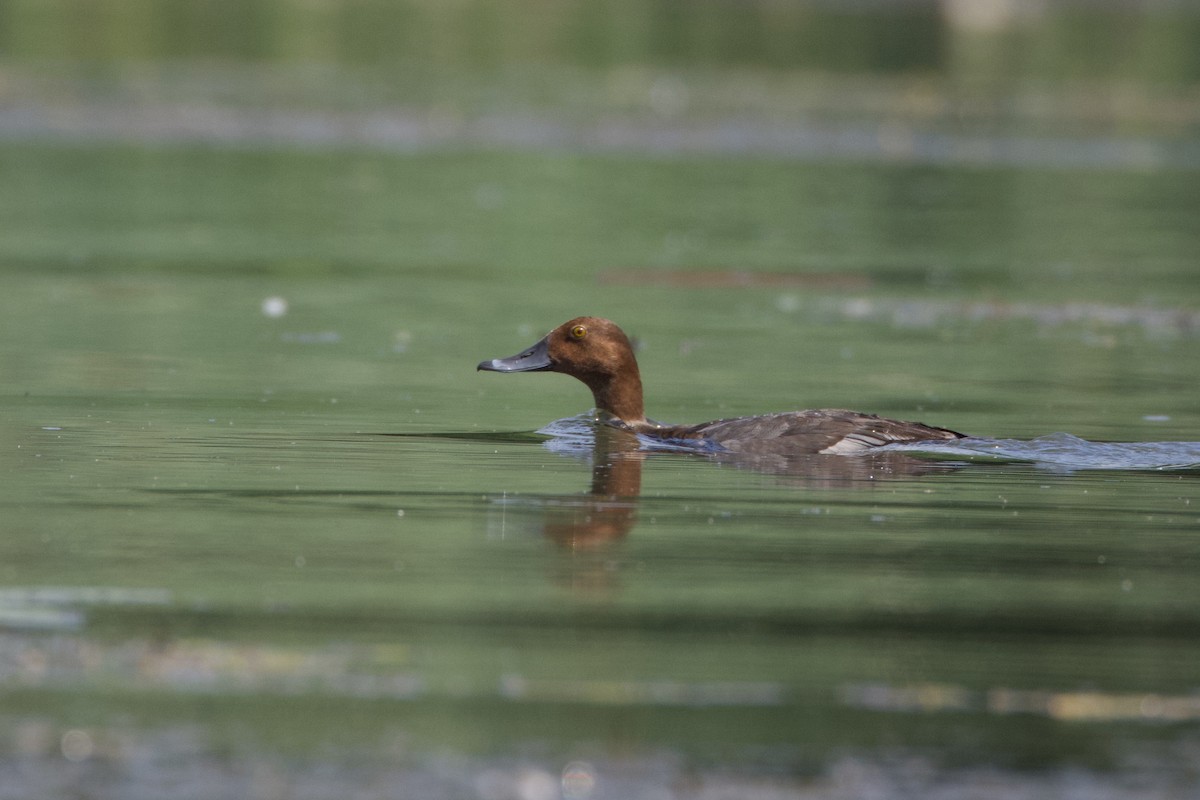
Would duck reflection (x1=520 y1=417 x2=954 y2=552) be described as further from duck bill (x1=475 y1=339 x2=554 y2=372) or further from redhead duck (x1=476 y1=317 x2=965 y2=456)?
duck bill (x1=475 y1=339 x2=554 y2=372)

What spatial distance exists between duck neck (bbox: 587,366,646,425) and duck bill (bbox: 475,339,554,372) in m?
0.26

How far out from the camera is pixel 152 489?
822 centimetres

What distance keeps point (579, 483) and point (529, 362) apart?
196cm

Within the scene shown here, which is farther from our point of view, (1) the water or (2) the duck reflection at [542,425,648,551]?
(2) the duck reflection at [542,425,648,551]

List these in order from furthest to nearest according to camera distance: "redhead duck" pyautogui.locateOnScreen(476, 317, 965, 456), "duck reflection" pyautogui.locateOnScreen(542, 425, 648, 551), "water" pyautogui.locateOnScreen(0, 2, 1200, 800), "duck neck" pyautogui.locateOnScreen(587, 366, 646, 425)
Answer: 1. "duck neck" pyautogui.locateOnScreen(587, 366, 646, 425)
2. "redhead duck" pyautogui.locateOnScreen(476, 317, 965, 456)
3. "duck reflection" pyautogui.locateOnScreen(542, 425, 648, 551)
4. "water" pyautogui.locateOnScreen(0, 2, 1200, 800)

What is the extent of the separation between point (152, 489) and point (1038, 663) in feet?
11.9

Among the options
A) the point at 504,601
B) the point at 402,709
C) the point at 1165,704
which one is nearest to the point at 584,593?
the point at 504,601

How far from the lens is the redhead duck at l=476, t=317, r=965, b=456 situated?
31.3 feet

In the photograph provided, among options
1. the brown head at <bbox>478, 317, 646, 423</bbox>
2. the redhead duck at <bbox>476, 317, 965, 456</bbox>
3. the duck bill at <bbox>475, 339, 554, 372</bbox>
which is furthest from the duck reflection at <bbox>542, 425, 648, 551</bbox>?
the duck bill at <bbox>475, 339, 554, 372</bbox>

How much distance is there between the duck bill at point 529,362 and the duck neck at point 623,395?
26 centimetres

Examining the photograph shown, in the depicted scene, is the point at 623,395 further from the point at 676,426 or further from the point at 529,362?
the point at 529,362

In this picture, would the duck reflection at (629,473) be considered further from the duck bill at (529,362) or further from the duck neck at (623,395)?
the duck bill at (529,362)

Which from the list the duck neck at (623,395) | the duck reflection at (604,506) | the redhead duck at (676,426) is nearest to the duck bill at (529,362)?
the redhead duck at (676,426)

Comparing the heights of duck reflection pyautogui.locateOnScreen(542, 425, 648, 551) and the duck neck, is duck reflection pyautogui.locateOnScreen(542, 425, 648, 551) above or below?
below
